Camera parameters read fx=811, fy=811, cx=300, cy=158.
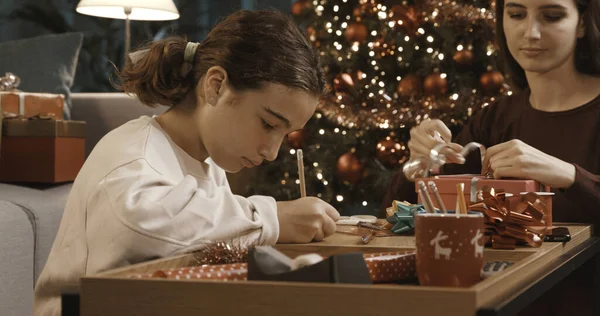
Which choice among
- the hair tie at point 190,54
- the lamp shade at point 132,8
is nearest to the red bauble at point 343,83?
the lamp shade at point 132,8

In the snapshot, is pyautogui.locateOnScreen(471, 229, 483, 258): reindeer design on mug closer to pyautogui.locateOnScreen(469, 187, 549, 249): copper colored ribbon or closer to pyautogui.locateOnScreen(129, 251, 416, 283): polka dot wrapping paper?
pyautogui.locateOnScreen(129, 251, 416, 283): polka dot wrapping paper

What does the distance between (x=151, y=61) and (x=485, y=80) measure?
7.16ft

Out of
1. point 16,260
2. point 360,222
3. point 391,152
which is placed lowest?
point 16,260

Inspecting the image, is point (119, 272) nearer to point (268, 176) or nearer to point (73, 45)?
point (73, 45)

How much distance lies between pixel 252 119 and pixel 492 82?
2.22 metres

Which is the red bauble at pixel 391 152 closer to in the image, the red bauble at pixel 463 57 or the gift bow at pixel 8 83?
the red bauble at pixel 463 57

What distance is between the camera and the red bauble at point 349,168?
3545mm

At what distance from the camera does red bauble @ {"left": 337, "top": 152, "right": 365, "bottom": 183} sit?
11.6 ft

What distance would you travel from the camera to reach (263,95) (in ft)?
4.41

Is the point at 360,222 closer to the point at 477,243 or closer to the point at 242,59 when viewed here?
the point at 242,59

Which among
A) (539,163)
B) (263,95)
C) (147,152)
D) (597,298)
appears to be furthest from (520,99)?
(147,152)

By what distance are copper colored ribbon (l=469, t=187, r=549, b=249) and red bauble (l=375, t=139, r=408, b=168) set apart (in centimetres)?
228

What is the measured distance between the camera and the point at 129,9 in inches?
146

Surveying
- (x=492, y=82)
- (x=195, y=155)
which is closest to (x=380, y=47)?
(x=492, y=82)
